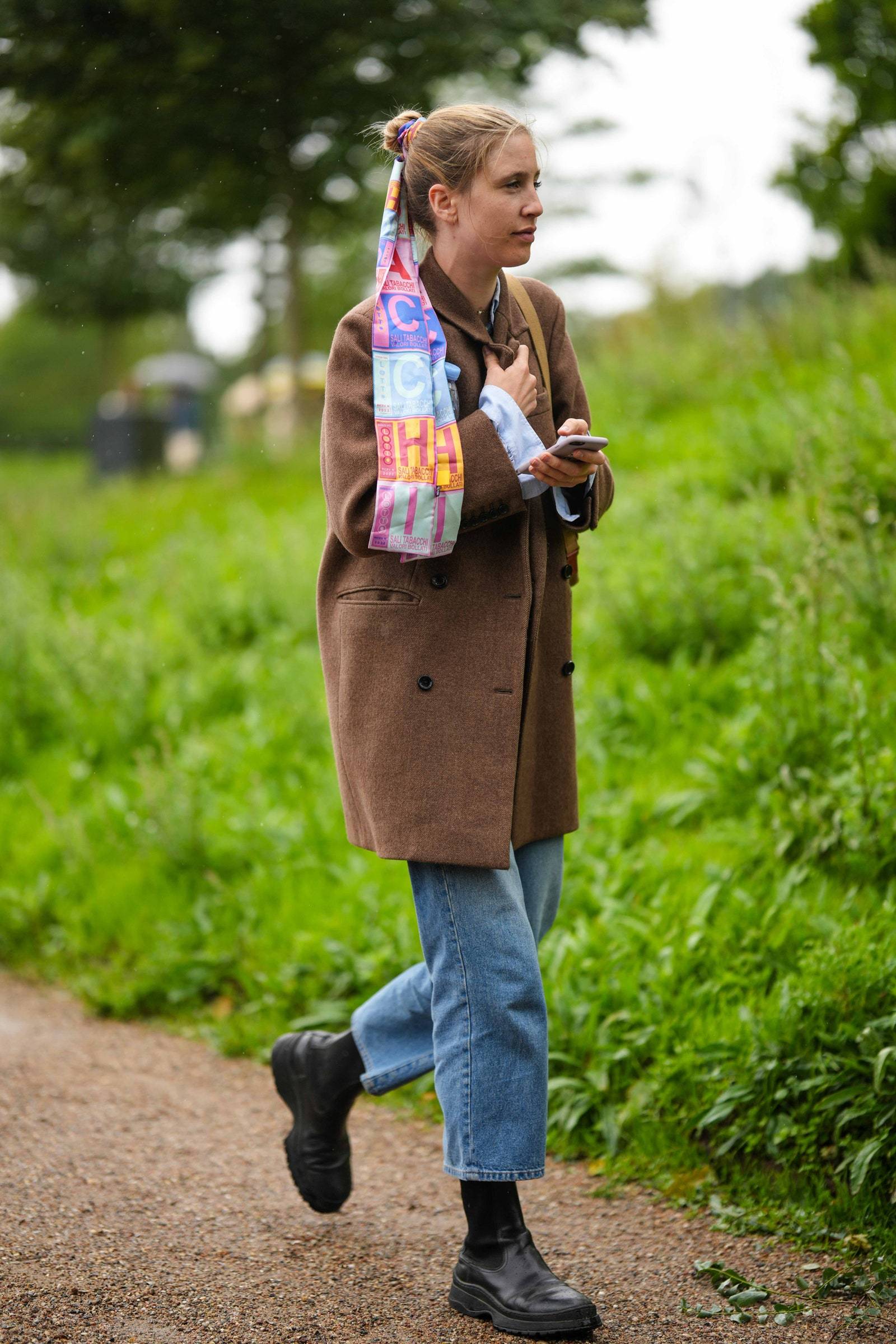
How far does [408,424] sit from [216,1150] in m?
2.07

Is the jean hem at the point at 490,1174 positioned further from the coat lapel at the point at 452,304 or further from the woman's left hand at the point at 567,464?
the coat lapel at the point at 452,304

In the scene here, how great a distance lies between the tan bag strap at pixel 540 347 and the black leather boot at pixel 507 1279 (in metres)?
1.21

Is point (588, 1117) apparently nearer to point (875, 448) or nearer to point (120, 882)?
point (120, 882)

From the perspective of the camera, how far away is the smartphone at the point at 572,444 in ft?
7.37

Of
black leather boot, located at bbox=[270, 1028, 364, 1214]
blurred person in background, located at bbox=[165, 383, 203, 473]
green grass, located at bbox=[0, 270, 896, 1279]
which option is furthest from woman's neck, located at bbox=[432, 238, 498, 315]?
blurred person in background, located at bbox=[165, 383, 203, 473]

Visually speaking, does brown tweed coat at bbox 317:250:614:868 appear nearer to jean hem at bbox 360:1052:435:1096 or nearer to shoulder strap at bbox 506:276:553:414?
shoulder strap at bbox 506:276:553:414


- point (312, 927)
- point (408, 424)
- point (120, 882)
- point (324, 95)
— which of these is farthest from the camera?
point (324, 95)

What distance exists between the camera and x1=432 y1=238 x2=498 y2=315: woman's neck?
8.11 ft

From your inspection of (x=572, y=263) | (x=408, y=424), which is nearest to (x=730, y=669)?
(x=408, y=424)

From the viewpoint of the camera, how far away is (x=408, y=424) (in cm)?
230

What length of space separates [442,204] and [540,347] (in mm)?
348

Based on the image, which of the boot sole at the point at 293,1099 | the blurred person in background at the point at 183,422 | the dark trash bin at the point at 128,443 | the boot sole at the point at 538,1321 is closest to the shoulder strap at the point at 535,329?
the boot sole at the point at 293,1099

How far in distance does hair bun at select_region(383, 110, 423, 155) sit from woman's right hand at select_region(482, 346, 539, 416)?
449 millimetres

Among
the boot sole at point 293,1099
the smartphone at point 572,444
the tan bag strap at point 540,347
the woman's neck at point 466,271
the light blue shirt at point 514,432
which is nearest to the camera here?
the smartphone at point 572,444
